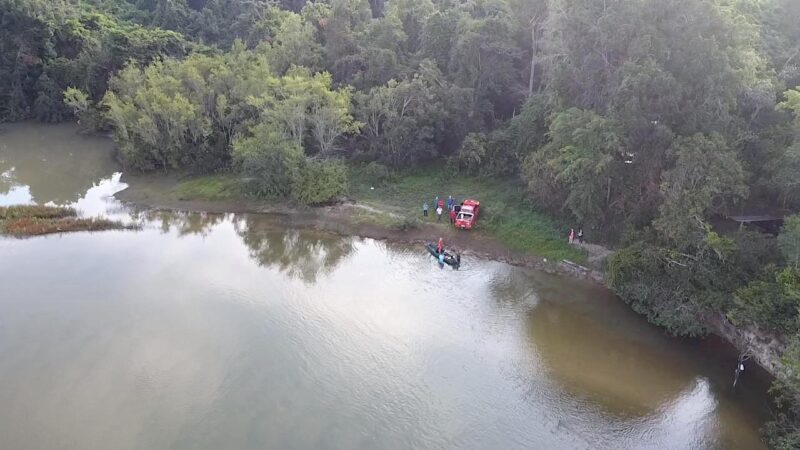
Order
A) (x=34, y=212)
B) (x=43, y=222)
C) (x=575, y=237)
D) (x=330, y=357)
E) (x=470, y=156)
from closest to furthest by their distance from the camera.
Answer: (x=330, y=357) → (x=575, y=237) → (x=43, y=222) → (x=34, y=212) → (x=470, y=156)

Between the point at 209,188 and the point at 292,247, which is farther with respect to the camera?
the point at 209,188

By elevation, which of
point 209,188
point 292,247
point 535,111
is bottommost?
point 292,247

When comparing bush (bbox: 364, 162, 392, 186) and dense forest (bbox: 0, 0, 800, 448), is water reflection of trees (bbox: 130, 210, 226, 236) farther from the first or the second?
bush (bbox: 364, 162, 392, 186)

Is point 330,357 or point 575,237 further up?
point 575,237

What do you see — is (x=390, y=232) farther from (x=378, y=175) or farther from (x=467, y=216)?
(x=378, y=175)

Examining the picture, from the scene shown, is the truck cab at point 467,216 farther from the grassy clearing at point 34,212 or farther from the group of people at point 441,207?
the grassy clearing at point 34,212

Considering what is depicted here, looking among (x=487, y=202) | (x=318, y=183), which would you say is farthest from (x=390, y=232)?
(x=487, y=202)
